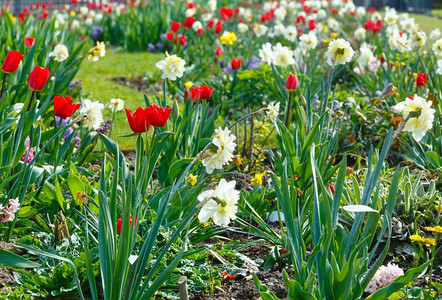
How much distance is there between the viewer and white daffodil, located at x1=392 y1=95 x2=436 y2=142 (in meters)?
1.88

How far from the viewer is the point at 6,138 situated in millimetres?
3012

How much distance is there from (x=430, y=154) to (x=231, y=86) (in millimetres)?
2363

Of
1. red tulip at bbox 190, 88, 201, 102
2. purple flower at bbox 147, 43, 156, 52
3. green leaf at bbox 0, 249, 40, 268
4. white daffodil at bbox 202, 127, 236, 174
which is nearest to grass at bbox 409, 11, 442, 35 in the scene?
purple flower at bbox 147, 43, 156, 52

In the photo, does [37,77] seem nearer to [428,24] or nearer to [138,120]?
[138,120]

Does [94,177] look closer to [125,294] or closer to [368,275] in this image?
[125,294]

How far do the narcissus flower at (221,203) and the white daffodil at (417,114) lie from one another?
0.60 metres

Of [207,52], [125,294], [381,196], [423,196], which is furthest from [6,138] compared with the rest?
[207,52]

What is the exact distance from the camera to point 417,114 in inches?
74.4

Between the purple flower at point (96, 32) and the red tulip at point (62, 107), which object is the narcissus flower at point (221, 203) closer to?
the red tulip at point (62, 107)

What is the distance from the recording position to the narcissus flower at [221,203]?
69.2 inches

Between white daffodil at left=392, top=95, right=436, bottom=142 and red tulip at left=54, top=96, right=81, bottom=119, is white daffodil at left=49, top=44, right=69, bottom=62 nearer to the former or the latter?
red tulip at left=54, top=96, right=81, bottom=119

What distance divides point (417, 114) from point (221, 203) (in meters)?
0.70

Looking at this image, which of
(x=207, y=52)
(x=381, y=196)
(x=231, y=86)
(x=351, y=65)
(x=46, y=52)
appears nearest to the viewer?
(x=381, y=196)

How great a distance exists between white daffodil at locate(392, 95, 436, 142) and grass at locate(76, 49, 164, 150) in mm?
2619
